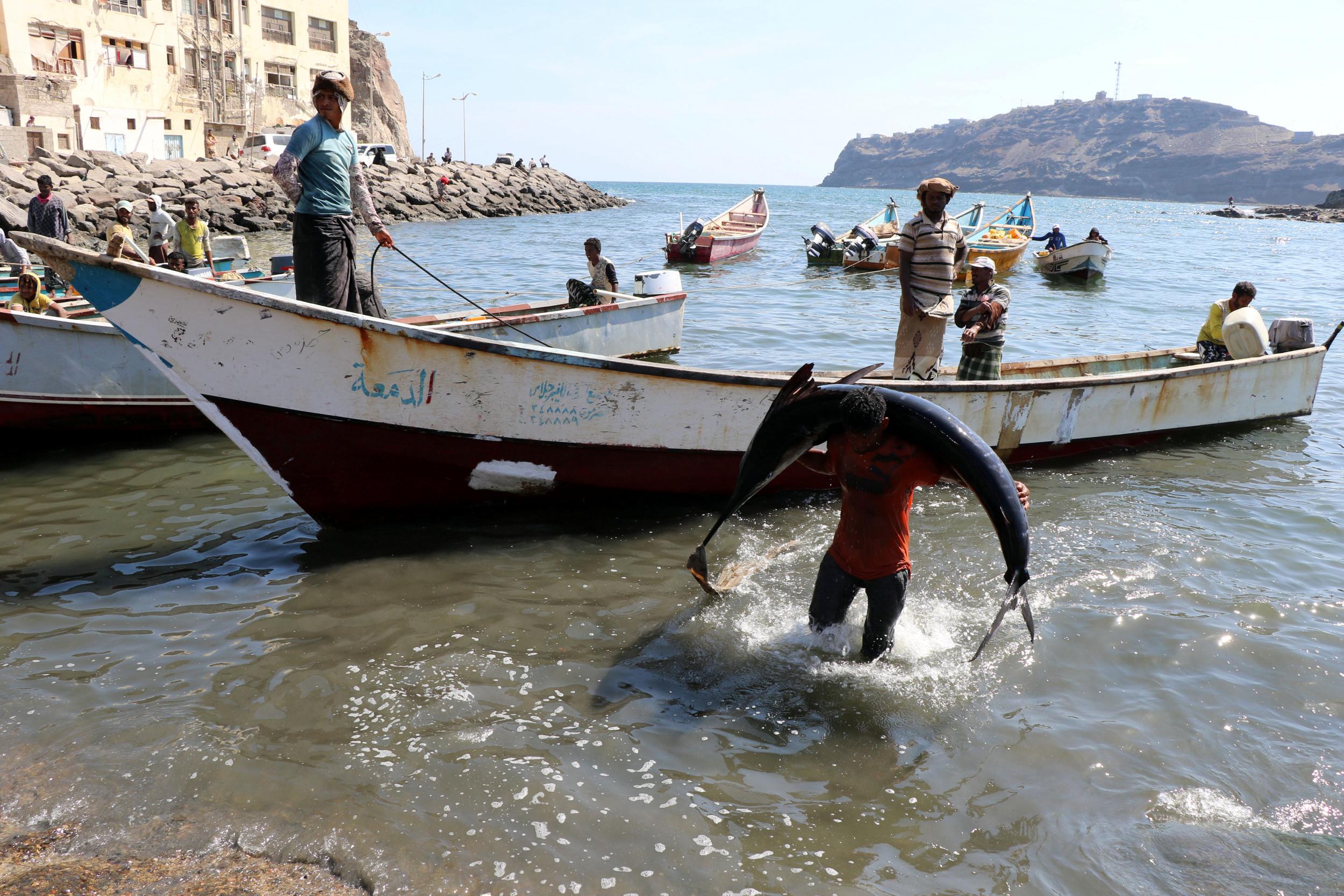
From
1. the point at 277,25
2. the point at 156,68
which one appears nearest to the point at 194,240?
the point at 156,68

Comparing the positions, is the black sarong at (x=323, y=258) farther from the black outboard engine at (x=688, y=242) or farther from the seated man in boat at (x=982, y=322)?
the black outboard engine at (x=688, y=242)

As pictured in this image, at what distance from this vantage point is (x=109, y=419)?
818 cm

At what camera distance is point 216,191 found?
3052 centimetres

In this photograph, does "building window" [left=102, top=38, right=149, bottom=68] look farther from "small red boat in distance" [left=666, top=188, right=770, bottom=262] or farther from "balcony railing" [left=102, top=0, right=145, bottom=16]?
"small red boat in distance" [left=666, top=188, right=770, bottom=262]

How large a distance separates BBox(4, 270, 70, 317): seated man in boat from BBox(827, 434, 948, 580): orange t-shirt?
24.4 feet

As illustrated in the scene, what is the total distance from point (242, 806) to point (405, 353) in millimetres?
2911

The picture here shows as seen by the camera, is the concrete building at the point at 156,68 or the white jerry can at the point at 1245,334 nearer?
the white jerry can at the point at 1245,334

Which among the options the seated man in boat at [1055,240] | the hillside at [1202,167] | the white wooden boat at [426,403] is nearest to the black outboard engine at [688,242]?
the seated man in boat at [1055,240]

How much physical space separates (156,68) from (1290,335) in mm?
45787

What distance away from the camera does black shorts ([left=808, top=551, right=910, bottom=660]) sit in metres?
4.48

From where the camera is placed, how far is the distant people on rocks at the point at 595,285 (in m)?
11.0

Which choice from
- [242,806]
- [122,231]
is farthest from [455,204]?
[242,806]

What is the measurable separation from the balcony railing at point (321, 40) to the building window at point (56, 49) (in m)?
15.2

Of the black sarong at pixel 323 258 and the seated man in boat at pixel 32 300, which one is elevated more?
the black sarong at pixel 323 258
